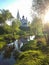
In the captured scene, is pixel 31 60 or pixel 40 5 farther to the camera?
pixel 40 5

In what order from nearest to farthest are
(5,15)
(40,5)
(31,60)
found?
(31,60)
(40,5)
(5,15)

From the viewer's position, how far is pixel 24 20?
605 feet

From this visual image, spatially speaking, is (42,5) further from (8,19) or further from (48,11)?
(8,19)

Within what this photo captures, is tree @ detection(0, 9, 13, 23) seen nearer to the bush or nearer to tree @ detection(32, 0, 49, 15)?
tree @ detection(32, 0, 49, 15)

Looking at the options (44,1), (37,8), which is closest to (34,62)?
(44,1)

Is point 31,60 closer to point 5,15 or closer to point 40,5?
point 40,5

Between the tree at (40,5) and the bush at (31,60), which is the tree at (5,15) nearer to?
the tree at (40,5)

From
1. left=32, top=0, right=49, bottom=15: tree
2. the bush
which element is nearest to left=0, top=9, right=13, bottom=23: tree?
left=32, top=0, right=49, bottom=15: tree

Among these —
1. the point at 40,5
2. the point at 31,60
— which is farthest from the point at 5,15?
the point at 31,60

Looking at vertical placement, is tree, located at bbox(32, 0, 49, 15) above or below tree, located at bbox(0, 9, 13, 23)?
below

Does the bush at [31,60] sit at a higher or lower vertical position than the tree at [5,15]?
lower

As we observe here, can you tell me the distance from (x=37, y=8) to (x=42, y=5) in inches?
122

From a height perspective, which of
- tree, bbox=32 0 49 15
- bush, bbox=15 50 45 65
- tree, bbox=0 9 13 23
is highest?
tree, bbox=0 9 13 23

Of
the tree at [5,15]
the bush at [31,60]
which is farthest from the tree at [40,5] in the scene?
the tree at [5,15]
